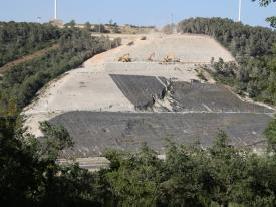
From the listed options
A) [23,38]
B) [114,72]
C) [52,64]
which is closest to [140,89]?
[114,72]

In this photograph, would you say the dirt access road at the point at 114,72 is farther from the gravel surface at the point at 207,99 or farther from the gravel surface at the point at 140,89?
the gravel surface at the point at 207,99

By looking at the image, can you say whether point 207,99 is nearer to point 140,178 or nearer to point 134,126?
point 134,126

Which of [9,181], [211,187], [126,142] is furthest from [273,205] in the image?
[126,142]

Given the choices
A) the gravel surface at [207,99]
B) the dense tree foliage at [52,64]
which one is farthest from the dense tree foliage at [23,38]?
the gravel surface at [207,99]

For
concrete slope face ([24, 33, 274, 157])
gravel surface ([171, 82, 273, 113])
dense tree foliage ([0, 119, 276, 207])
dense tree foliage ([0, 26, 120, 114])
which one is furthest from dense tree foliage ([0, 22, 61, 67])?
dense tree foliage ([0, 119, 276, 207])

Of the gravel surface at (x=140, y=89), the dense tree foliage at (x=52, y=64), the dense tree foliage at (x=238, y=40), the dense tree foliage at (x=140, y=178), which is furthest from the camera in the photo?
the dense tree foliage at (x=238, y=40)
